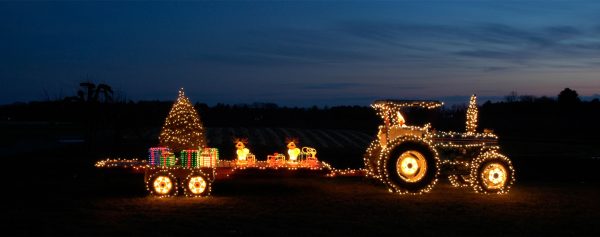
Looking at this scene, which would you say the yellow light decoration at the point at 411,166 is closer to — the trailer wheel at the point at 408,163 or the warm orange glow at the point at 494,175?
the trailer wheel at the point at 408,163

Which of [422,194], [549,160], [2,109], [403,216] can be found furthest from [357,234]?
[2,109]

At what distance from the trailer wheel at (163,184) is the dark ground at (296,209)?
1.22 ft

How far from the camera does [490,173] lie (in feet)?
52.2

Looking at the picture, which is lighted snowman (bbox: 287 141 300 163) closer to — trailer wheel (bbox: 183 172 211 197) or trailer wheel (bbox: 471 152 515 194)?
trailer wheel (bbox: 183 172 211 197)

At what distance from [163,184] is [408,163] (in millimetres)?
5312

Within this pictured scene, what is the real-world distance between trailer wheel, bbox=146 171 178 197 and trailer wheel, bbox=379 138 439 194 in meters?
4.47

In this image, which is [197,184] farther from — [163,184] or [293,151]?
[293,151]

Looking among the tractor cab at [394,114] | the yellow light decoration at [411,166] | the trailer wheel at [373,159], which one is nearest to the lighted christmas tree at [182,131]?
the trailer wheel at [373,159]

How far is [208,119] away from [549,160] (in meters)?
50.2

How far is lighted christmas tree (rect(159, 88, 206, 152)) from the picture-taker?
16.4 m

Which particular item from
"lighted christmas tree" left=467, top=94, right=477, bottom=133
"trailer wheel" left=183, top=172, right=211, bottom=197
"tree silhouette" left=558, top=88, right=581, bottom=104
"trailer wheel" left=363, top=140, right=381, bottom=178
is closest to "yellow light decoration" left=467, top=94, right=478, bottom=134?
"lighted christmas tree" left=467, top=94, right=477, bottom=133

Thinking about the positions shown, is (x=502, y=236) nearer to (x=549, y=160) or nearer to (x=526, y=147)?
(x=549, y=160)

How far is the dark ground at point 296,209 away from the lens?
1144 cm

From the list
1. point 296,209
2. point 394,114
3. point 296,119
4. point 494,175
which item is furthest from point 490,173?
point 296,119
